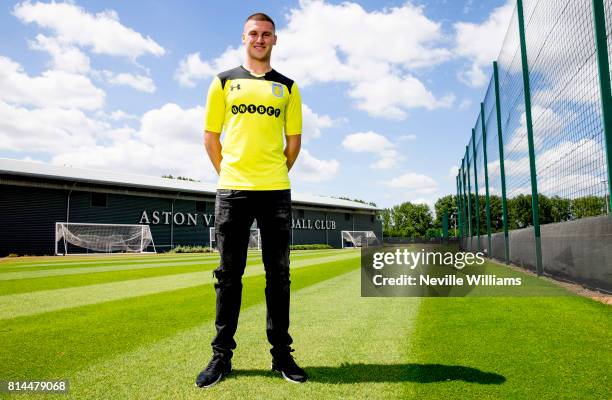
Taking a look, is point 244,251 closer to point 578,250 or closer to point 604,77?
point 604,77

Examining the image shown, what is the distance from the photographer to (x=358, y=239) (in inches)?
1795

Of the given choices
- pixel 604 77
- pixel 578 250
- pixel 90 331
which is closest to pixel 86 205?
pixel 90 331

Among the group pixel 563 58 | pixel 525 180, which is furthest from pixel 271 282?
pixel 525 180

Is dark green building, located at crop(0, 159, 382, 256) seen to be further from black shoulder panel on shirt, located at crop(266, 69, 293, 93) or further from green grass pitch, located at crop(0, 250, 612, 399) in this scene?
black shoulder panel on shirt, located at crop(266, 69, 293, 93)

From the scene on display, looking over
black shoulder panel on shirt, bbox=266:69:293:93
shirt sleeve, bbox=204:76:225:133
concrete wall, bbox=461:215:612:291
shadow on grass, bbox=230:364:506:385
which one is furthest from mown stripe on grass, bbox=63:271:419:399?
concrete wall, bbox=461:215:612:291

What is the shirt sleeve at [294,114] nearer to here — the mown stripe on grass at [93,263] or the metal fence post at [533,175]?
the metal fence post at [533,175]

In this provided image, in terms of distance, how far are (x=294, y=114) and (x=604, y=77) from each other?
4545 mm

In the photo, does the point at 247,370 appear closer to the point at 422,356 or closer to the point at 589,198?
the point at 422,356

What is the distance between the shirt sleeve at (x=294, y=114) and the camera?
2.94 m

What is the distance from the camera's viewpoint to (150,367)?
2.79 metres

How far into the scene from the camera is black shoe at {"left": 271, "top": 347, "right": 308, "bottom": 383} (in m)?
2.53

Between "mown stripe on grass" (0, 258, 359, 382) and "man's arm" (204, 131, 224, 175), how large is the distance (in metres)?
1.48

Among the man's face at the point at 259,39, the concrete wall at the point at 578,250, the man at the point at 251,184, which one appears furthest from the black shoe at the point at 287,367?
the concrete wall at the point at 578,250

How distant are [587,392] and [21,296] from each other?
6.89 m
